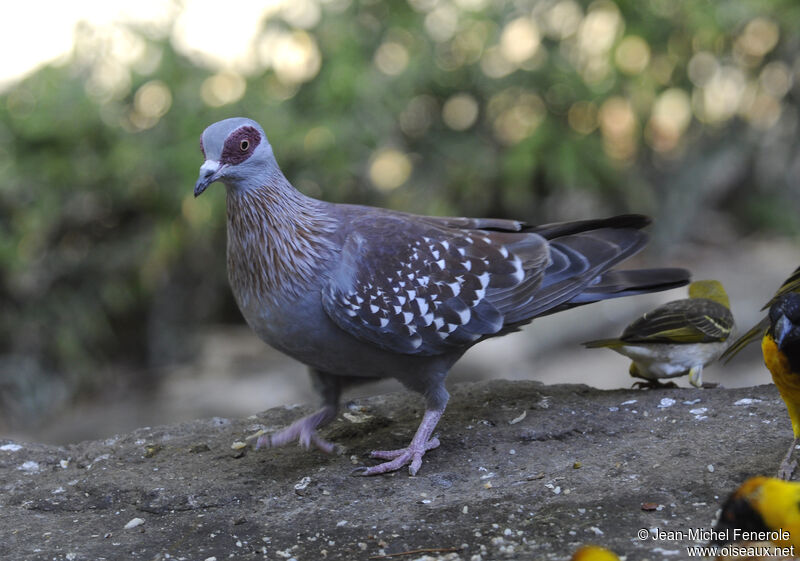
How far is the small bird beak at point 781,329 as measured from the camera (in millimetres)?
3807

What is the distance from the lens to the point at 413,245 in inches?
185

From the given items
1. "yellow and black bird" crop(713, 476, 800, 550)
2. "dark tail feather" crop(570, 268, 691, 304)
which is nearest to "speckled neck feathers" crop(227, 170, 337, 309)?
"dark tail feather" crop(570, 268, 691, 304)

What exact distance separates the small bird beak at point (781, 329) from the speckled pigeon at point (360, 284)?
4.44 ft

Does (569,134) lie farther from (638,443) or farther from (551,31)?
(638,443)

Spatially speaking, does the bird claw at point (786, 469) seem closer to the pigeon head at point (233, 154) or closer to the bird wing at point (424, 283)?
the bird wing at point (424, 283)

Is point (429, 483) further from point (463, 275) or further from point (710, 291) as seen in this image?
point (710, 291)

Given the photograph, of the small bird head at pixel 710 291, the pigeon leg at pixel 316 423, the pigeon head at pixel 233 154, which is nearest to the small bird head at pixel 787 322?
the small bird head at pixel 710 291

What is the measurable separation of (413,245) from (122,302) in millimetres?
4971

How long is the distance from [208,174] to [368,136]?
4.93 m

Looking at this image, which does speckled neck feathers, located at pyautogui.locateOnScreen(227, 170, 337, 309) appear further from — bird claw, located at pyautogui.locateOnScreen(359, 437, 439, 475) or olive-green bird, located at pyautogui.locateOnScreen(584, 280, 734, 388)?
olive-green bird, located at pyautogui.locateOnScreen(584, 280, 734, 388)

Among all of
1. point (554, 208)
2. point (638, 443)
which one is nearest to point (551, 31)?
point (554, 208)

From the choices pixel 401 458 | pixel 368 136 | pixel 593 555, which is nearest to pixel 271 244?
pixel 401 458

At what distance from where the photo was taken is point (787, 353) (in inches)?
150

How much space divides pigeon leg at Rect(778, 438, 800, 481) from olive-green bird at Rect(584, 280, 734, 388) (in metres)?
1.16
